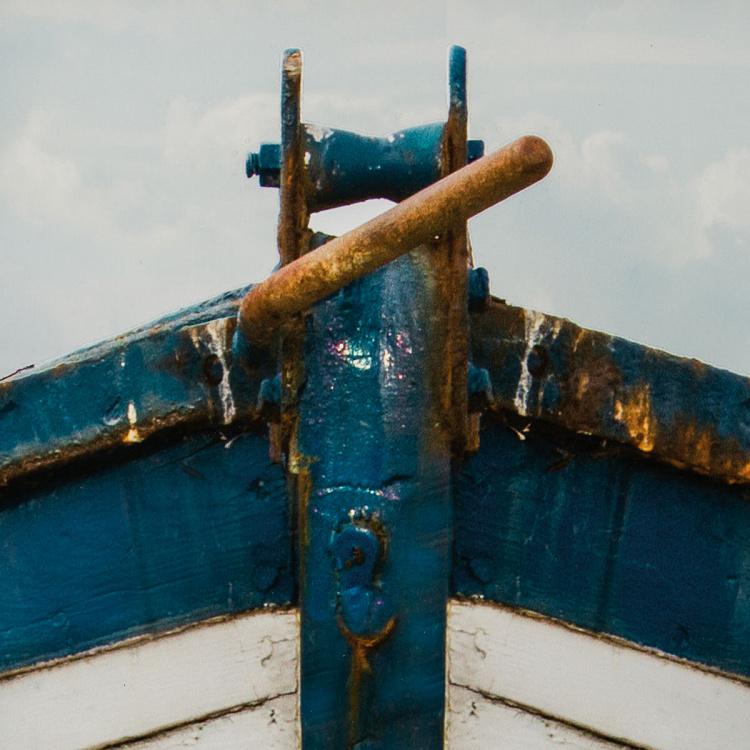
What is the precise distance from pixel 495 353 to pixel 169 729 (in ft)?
2.66

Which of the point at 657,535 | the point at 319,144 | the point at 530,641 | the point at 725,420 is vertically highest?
the point at 319,144

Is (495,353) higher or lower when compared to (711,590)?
higher

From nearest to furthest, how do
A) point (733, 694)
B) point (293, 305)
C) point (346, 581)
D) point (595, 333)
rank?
point (293, 305) < point (346, 581) < point (595, 333) < point (733, 694)

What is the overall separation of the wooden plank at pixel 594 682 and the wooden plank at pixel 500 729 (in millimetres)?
15

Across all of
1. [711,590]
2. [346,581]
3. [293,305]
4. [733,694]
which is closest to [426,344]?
[293,305]

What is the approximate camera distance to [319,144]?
1859mm

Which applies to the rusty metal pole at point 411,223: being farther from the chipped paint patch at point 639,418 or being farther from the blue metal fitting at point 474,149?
the chipped paint patch at point 639,418

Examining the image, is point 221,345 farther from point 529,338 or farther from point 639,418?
point 639,418

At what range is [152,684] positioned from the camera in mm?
2025

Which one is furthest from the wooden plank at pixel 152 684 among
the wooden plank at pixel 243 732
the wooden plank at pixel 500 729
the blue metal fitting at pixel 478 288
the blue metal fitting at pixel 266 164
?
the blue metal fitting at pixel 266 164

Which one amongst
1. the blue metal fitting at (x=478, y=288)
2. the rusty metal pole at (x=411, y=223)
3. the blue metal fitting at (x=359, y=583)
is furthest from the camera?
the blue metal fitting at (x=478, y=288)

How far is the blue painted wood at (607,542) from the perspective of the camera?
1.97 m

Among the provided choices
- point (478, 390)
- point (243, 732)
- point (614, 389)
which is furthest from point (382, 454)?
point (243, 732)

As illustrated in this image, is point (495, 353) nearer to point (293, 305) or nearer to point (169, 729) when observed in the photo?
point (293, 305)
